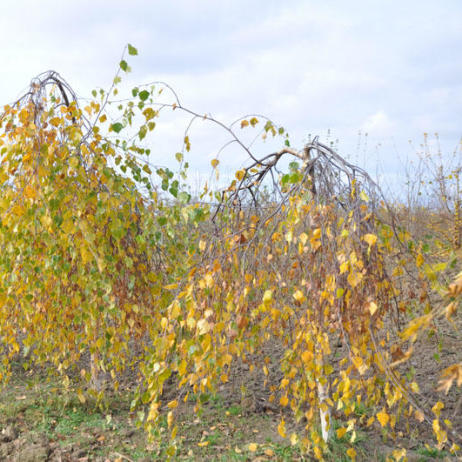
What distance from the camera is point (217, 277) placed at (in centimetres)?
219

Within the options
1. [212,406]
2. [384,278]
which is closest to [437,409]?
[384,278]

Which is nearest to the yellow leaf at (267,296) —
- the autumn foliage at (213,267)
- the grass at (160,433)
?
the autumn foliage at (213,267)

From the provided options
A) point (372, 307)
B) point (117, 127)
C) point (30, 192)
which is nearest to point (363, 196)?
point (372, 307)

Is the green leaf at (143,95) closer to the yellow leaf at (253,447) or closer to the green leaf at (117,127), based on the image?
the green leaf at (117,127)

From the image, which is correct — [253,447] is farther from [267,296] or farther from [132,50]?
[132,50]

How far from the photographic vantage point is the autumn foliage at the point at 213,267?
1921mm

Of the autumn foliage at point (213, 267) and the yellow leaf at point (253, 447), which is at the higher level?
the autumn foliage at point (213, 267)

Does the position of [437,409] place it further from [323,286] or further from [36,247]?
[36,247]

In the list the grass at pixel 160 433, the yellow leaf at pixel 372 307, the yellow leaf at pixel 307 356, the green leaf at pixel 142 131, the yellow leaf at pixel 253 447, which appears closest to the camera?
the yellow leaf at pixel 372 307

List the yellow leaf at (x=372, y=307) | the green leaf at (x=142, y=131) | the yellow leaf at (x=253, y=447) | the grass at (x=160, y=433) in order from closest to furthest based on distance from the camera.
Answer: the yellow leaf at (x=372, y=307), the green leaf at (x=142, y=131), the yellow leaf at (x=253, y=447), the grass at (x=160, y=433)

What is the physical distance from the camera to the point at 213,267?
207cm

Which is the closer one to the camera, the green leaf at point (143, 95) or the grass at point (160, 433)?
the green leaf at point (143, 95)

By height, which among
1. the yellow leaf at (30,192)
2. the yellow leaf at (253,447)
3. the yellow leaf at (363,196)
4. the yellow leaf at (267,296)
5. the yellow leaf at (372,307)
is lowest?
the yellow leaf at (253,447)

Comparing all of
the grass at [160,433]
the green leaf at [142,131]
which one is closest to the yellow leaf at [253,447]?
the grass at [160,433]
